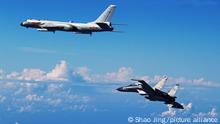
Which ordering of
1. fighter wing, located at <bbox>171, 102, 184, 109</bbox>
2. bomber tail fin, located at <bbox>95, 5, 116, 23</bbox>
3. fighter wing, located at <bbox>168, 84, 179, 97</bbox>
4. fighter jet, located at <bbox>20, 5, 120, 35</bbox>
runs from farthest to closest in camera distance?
bomber tail fin, located at <bbox>95, 5, 116, 23</bbox>, fighter wing, located at <bbox>171, 102, 184, 109</bbox>, fighter wing, located at <bbox>168, 84, 179, 97</bbox>, fighter jet, located at <bbox>20, 5, 120, 35</bbox>

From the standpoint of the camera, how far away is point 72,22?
134m

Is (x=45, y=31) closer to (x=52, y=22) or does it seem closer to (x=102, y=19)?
(x=52, y=22)

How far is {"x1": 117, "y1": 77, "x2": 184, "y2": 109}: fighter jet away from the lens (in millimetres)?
127500

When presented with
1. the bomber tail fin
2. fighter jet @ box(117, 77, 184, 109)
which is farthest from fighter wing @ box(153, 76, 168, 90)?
the bomber tail fin

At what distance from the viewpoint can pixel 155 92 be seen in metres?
130

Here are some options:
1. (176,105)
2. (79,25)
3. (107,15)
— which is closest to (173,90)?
(176,105)

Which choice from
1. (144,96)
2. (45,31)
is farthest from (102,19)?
(144,96)

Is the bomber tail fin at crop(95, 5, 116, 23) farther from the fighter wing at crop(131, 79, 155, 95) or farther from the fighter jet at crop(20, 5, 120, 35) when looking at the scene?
the fighter wing at crop(131, 79, 155, 95)

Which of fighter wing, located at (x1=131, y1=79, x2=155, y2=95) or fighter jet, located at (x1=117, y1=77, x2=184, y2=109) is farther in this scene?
fighter jet, located at (x1=117, y1=77, x2=184, y2=109)

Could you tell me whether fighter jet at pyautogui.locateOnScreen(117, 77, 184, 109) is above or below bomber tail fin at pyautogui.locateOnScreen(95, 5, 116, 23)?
below

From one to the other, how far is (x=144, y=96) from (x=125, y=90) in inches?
573

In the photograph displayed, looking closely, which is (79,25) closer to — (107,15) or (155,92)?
(107,15)

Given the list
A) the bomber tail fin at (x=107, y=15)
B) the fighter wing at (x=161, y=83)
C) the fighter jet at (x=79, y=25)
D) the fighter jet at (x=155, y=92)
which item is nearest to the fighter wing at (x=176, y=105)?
the fighter jet at (x=155, y=92)

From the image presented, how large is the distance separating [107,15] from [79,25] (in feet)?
37.6
